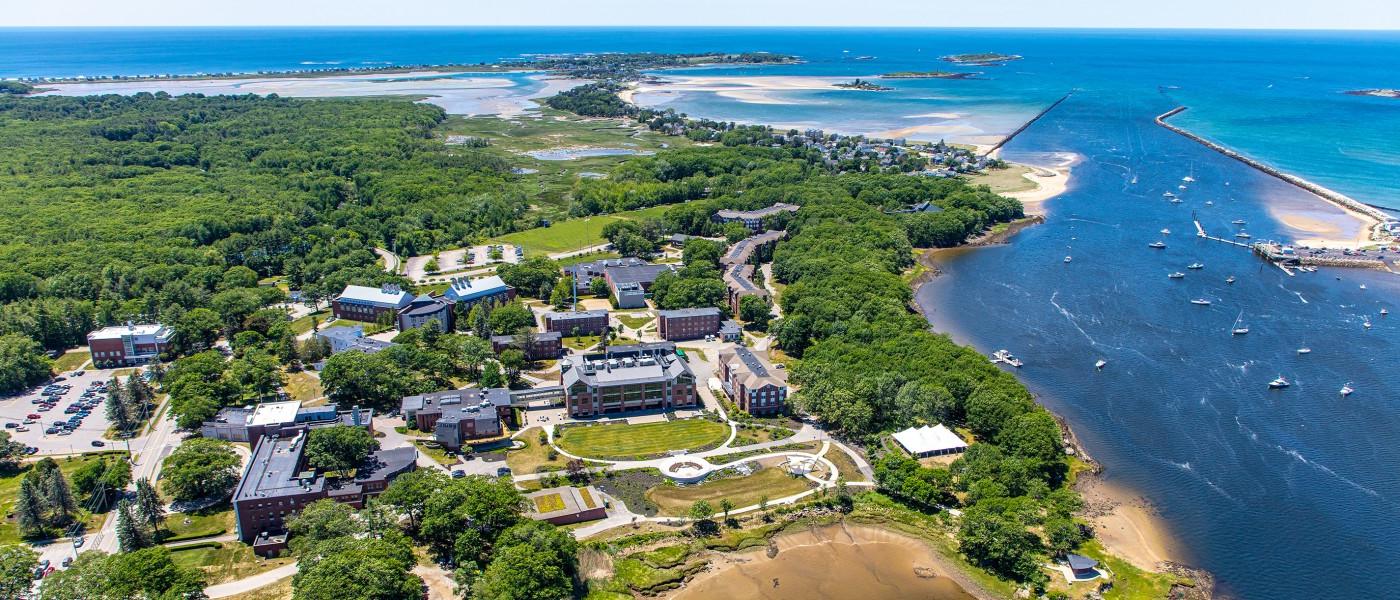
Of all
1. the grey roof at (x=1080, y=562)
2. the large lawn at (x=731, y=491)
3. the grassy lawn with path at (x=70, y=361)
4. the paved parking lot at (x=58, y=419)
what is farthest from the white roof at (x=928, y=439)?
the grassy lawn with path at (x=70, y=361)

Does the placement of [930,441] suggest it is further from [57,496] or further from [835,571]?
[57,496]

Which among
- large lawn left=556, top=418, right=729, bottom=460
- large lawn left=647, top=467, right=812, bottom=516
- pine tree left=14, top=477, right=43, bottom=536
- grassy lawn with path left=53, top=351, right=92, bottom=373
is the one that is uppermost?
pine tree left=14, top=477, right=43, bottom=536

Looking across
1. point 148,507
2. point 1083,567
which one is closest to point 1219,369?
point 1083,567

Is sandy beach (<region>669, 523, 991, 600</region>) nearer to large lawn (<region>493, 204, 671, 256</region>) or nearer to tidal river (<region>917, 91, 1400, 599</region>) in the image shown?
tidal river (<region>917, 91, 1400, 599</region>)

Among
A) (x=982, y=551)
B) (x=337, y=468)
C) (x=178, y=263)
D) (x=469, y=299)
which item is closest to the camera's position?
(x=982, y=551)

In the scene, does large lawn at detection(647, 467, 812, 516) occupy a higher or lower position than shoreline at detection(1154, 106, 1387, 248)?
lower

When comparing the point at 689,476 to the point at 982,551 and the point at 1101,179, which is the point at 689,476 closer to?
the point at 982,551

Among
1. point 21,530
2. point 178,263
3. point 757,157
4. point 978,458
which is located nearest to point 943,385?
point 978,458

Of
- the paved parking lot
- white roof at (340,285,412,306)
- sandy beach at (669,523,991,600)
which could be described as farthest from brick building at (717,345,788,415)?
the paved parking lot
